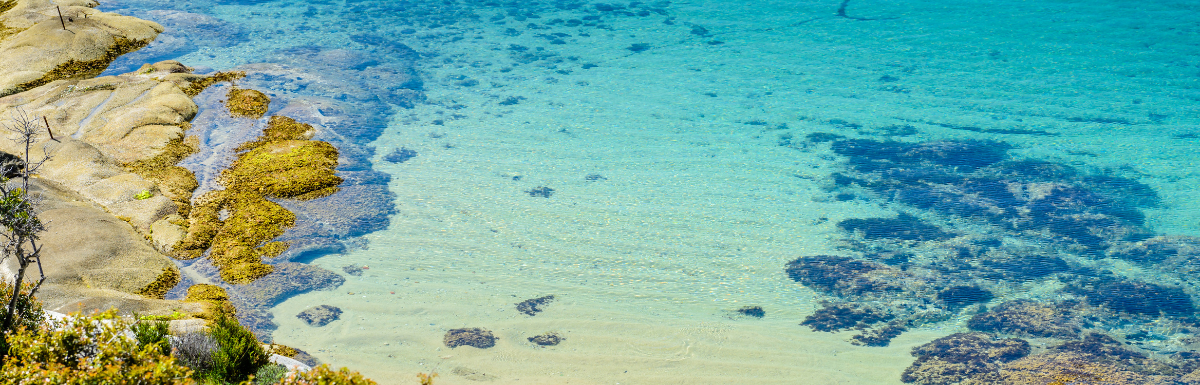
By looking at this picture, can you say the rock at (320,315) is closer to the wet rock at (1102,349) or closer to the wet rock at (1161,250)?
the wet rock at (1102,349)

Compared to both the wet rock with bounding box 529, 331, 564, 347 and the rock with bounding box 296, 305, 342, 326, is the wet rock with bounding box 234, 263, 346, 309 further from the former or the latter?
the wet rock with bounding box 529, 331, 564, 347

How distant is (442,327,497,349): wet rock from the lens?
1091 cm

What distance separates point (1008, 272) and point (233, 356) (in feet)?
41.1

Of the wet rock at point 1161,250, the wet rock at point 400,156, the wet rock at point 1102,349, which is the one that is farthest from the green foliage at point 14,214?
the wet rock at point 1161,250

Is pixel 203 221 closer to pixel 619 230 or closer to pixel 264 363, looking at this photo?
pixel 264 363

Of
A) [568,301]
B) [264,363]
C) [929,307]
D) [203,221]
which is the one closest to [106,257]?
[203,221]

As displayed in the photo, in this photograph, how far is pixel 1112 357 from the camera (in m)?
10.8

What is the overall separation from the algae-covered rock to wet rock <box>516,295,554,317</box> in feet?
52.1

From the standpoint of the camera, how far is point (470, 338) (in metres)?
11.1

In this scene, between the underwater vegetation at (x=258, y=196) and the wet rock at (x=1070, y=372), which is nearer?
the wet rock at (x=1070, y=372)

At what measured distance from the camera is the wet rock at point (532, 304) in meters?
11.9

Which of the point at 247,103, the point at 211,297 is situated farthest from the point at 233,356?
the point at 247,103

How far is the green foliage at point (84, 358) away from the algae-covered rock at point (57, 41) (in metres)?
15.0

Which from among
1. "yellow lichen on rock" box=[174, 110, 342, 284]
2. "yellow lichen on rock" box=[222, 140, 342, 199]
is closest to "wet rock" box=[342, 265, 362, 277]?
"yellow lichen on rock" box=[174, 110, 342, 284]
